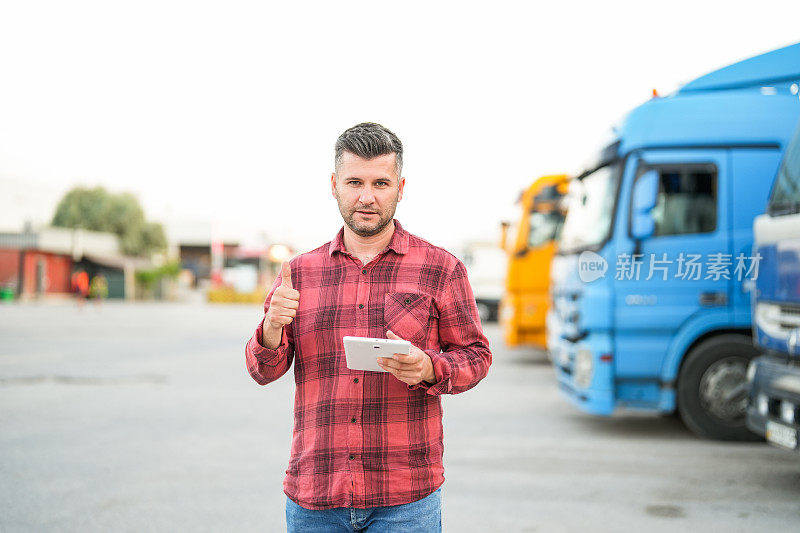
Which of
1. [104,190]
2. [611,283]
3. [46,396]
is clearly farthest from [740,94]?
[104,190]

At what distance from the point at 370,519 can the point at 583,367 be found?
5137 millimetres

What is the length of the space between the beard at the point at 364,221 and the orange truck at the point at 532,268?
34.1ft

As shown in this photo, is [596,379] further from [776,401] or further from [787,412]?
[787,412]

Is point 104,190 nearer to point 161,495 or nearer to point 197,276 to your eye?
point 197,276

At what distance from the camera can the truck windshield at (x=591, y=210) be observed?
712 centimetres

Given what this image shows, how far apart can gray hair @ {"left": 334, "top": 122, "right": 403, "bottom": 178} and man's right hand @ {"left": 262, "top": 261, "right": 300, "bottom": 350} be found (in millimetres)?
397

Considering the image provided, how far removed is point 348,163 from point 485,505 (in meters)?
3.34

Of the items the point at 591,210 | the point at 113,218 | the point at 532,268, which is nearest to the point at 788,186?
the point at 591,210

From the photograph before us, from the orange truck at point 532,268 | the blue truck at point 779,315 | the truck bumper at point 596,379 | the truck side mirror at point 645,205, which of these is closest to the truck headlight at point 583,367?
the truck bumper at point 596,379

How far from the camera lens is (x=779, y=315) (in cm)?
516

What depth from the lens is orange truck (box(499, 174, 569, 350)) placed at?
12477mm

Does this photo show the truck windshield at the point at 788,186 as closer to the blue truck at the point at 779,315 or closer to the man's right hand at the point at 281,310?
the blue truck at the point at 779,315

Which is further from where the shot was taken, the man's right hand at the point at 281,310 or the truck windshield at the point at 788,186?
the truck windshield at the point at 788,186

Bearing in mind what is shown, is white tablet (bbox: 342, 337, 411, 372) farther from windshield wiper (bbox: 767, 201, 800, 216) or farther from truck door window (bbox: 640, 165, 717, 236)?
truck door window (bbox: 640, 165, 717, 236)
